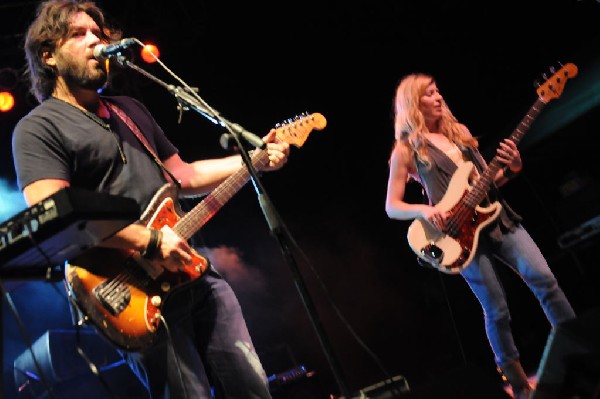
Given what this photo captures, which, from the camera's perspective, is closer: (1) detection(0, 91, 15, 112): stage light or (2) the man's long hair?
(2) the man's long hair

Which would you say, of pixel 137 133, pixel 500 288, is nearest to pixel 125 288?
pixel 137 133

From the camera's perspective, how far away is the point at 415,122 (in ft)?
14.1

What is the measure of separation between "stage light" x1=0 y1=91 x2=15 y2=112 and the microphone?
3704 millimetres

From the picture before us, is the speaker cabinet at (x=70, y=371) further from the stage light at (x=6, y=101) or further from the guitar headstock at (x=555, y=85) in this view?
the guitar headstock at (x=555, y=85)

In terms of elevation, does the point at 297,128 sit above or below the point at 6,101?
below

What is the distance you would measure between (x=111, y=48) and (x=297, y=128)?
111cm

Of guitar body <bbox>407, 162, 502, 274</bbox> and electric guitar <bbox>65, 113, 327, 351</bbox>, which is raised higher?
electric guitar <bbox>65, 113, 327, 351</bbox>

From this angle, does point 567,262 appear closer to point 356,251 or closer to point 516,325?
point 516,325

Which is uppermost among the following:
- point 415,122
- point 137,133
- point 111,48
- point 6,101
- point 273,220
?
point 6,101

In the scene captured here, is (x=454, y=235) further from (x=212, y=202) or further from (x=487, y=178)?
(x=212, y=202)

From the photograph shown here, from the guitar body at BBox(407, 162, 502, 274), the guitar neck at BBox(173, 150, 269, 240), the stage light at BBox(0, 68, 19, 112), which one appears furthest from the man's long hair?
the stage light at BBox(0, 68, 19, 112)

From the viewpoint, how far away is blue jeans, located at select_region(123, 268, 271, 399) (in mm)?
2330

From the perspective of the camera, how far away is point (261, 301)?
6.71 m

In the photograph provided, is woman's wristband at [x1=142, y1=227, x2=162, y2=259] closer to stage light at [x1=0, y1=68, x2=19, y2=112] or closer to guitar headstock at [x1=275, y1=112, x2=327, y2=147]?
guitar headstock at [x1=275, y1=112, x2=327, y2=147]
